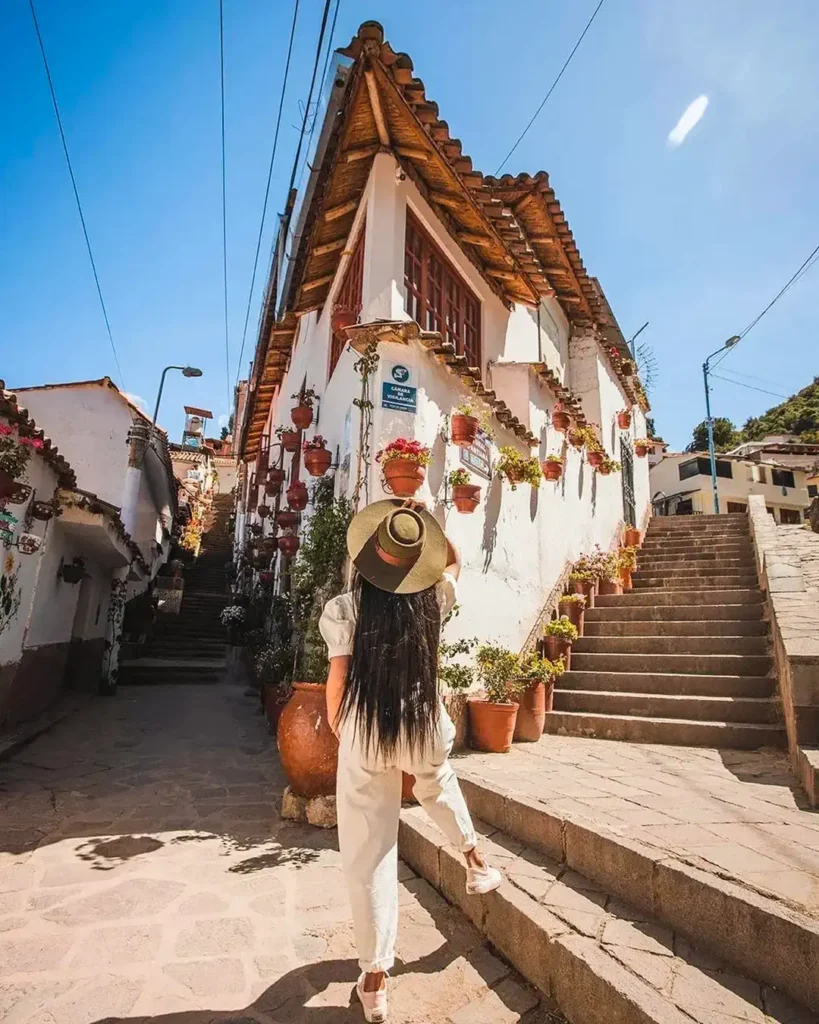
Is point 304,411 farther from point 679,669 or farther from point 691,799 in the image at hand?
point 691,799

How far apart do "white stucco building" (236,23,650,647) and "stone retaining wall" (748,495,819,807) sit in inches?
106

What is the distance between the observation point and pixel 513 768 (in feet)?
15.1

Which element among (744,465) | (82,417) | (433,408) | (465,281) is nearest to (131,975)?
(433,408)

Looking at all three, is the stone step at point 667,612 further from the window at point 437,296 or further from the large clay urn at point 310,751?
the large clay urn at point 310,751

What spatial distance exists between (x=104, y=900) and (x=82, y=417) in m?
13.4

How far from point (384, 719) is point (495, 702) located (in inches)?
131

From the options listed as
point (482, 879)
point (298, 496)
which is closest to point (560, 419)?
point (298, 496)

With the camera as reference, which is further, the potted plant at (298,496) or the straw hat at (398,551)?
the potted plant at (298,496)

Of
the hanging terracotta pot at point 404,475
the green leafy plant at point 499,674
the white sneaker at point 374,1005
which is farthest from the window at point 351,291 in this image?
the white sneaker at point 374,1005

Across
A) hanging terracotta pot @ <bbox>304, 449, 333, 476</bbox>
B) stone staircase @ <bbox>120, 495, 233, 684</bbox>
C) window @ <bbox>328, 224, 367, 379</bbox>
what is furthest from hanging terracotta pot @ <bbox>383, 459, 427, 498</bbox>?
stone staircase @ <bbox>120, 495, 233, 684</bbox>

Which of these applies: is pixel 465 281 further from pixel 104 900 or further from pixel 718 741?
pixel 104 900

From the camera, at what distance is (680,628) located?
23.2 feet

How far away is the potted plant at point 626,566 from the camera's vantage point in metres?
9.21

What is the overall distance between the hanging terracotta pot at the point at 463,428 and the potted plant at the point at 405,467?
2.94 feet
